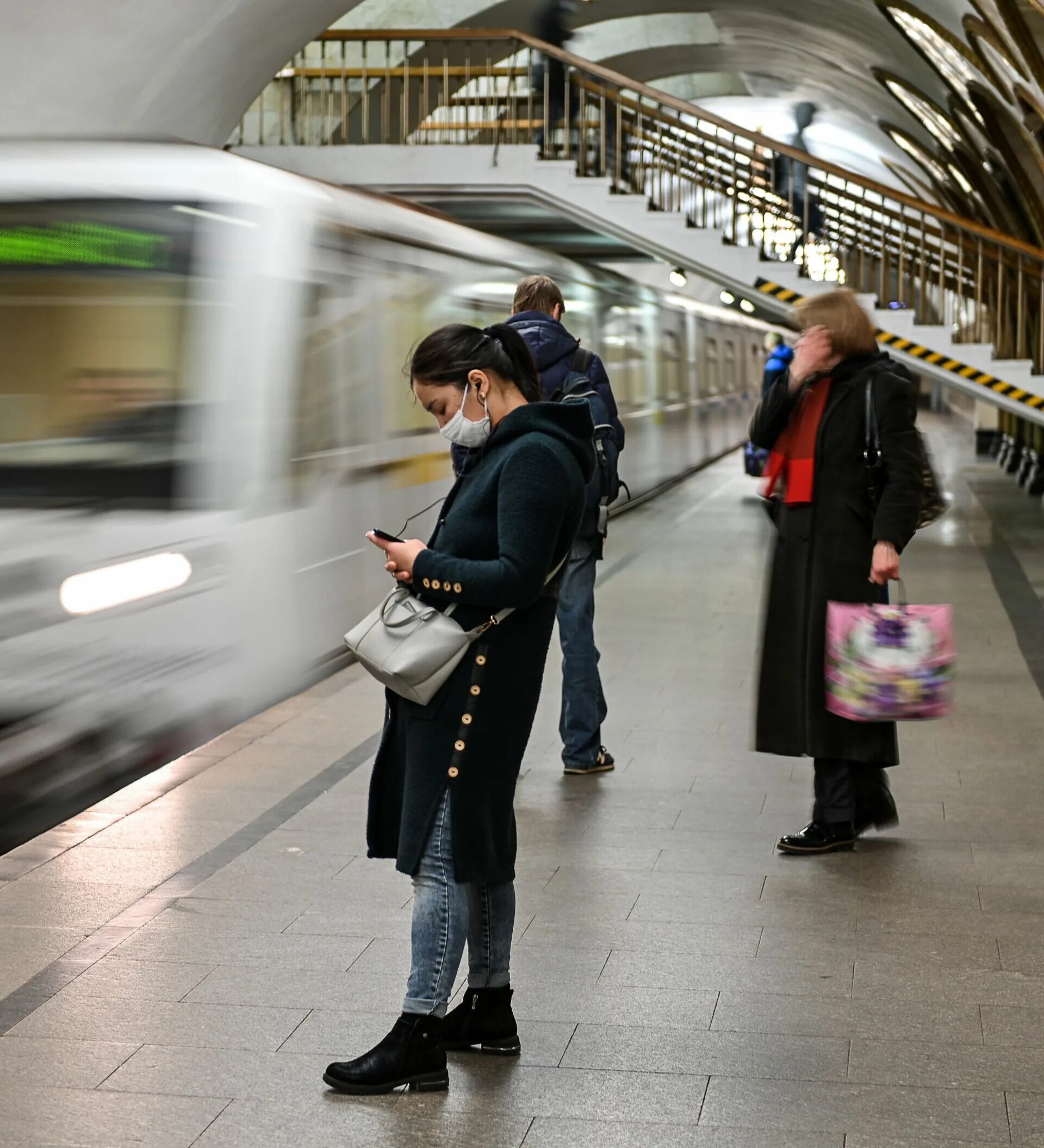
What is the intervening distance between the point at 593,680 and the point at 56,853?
2116 millimetres

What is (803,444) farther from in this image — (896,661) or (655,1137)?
(655,1137)

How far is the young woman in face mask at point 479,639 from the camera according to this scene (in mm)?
3480

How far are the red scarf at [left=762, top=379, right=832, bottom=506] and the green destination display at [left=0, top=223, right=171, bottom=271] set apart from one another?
3.01m

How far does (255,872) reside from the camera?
5266mm

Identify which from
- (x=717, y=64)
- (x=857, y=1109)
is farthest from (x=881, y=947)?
(x=717, y=64)

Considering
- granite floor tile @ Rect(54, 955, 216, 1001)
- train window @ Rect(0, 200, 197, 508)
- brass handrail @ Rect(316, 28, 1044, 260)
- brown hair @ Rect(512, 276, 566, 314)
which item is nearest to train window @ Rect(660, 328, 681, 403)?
brass handrail @ Rect(316, 28, 1044, 260)

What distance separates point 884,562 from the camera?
5.37 metres

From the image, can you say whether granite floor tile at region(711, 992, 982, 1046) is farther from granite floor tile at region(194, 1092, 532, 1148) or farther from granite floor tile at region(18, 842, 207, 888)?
granite floor tile at region(18, 842, 207, 888)

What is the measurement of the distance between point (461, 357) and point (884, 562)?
2.26 meters

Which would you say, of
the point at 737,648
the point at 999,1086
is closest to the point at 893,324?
the point at 737,648

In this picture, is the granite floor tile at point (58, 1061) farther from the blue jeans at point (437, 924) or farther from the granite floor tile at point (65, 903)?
the granite floor tile at point (65, 903)

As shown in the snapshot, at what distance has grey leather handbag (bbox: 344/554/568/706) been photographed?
350cm

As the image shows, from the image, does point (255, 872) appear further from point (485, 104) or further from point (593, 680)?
point (485, 104)

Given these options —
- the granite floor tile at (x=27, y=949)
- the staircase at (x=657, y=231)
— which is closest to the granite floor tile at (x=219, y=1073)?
the granite floor tile at (x=27, y=949)
